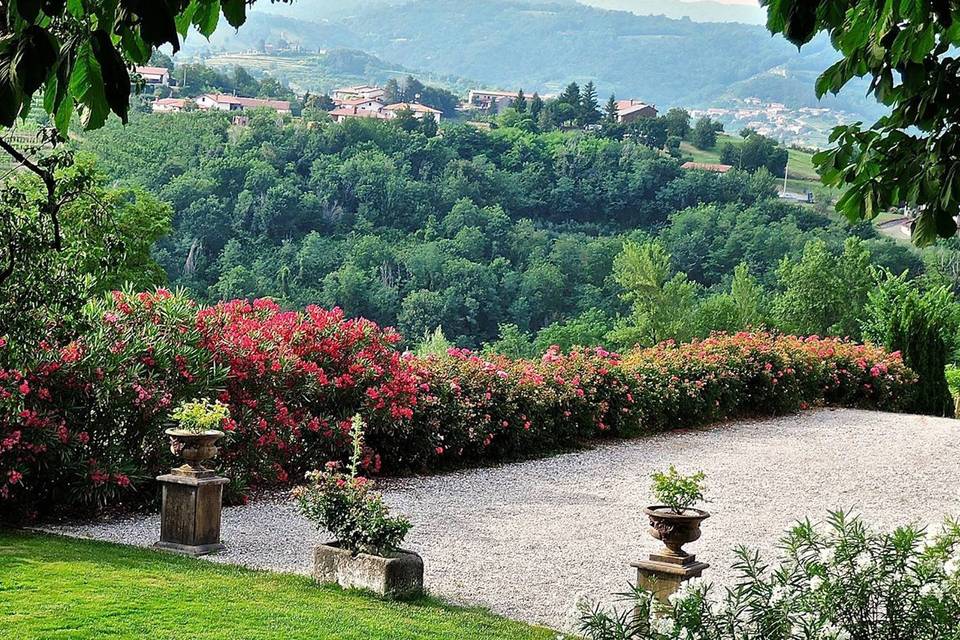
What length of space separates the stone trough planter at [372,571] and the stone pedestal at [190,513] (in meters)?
0.95

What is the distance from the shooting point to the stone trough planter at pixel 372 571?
5230 mm

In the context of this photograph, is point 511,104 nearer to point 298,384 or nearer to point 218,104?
point 218,104

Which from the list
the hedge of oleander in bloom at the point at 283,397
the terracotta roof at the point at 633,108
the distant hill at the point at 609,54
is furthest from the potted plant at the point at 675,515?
the distant hill at the point at 609,54

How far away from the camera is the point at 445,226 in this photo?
53719 mm

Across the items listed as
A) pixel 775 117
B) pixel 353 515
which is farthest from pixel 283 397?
pixel 775 117

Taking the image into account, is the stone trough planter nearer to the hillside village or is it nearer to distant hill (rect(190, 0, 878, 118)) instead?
the hillside village

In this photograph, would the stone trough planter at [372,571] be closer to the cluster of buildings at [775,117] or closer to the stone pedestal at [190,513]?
the stone pedestal at [190,513]

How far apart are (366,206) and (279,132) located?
21.5 feet

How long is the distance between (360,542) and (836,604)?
2.97 metres

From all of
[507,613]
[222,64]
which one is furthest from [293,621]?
[222,64]

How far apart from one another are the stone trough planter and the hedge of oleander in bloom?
6.39ft

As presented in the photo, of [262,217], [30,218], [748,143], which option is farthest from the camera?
[748,143]

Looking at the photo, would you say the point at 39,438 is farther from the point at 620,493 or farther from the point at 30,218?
the point at 620,493

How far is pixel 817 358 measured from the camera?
15.1 m
